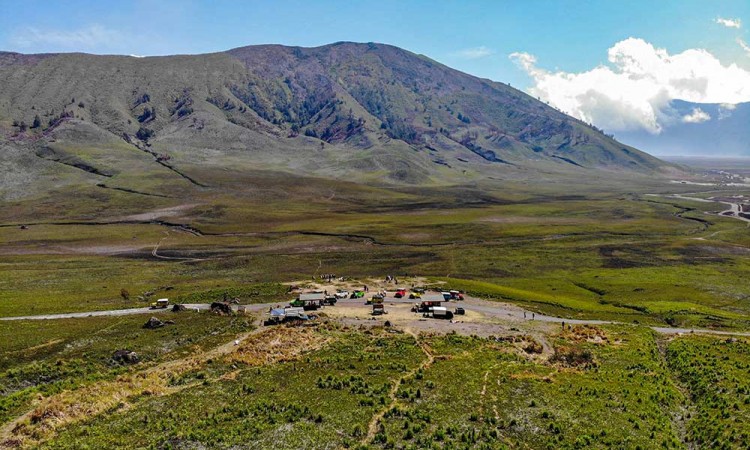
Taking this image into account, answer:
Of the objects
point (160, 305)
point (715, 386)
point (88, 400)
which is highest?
point (715, 386)

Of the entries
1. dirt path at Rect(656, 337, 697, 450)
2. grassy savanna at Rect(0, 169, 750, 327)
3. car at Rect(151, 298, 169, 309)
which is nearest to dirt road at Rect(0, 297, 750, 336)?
car at Rect(151, 298, 169, 309)

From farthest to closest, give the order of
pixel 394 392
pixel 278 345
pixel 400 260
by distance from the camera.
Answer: pixel 400 260, pixel 278 345, pixel 394 392

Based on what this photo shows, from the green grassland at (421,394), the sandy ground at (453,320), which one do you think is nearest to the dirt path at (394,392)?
the green grassland at (421,394)

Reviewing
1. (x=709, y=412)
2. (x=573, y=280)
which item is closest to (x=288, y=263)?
(x=573, y=280)

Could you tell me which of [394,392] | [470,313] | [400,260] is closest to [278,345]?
[394,392]

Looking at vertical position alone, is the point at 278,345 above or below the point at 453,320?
above

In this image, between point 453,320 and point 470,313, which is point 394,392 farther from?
point 470,313

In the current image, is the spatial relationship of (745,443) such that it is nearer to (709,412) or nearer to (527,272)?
(709,412)

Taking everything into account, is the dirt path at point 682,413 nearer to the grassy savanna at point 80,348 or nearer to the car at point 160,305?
the grassy savanna at point 80,348
